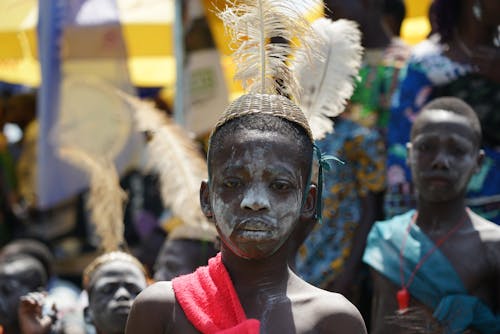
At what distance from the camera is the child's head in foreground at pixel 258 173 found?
3.14 metres

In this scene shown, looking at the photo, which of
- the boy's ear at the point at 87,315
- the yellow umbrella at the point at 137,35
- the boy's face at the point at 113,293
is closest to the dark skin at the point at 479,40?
the boy's face at the point at 113,293

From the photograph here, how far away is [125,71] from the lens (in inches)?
306

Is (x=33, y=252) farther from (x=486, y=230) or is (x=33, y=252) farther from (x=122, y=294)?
(x=486, y=230)

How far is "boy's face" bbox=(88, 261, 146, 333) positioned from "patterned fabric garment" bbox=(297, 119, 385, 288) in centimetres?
107

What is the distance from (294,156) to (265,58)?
50 cm

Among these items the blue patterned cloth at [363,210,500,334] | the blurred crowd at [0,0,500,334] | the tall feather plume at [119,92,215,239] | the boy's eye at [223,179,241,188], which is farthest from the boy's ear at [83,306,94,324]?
the boy's eye at [223,179,241,188]

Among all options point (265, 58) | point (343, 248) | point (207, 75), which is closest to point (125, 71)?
point (207, 75)

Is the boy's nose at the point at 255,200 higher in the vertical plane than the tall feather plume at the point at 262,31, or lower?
lower

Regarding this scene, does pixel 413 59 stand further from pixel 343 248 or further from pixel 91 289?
pixel 91 289

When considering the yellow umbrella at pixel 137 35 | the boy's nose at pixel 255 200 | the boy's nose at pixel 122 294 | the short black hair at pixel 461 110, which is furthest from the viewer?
the yellow umbrella at pixel 137 35

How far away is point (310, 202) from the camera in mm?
3396

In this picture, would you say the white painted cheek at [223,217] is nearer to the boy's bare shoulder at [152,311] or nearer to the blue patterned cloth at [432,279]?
the boy's bare shoulder at [152,311]

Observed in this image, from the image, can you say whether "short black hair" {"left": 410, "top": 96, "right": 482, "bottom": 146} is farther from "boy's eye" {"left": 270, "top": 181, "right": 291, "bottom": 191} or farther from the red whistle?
"boy's eye" {"left": 270, "top": 181, "right": 291, "bottom": 191}

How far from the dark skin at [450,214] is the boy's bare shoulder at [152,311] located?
178 centimetres
